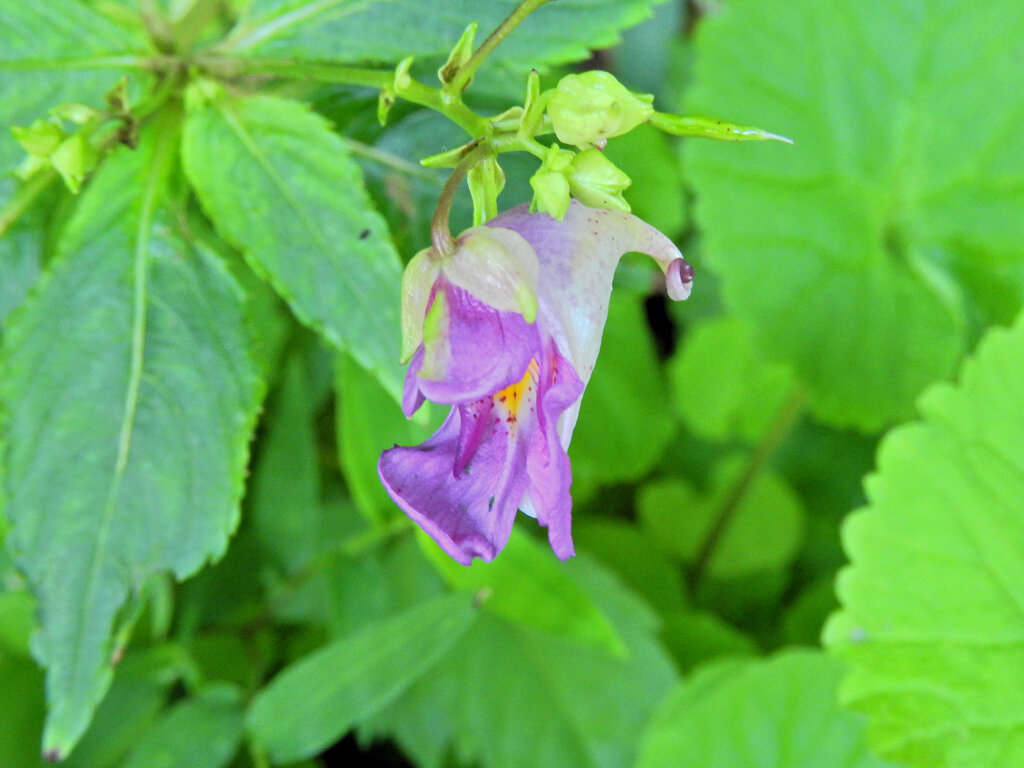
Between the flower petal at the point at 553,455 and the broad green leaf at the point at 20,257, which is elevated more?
the broad green leaf at the point at 20,257

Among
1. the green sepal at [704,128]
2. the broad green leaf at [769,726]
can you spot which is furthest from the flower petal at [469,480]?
the broad green leaf at [769,726]

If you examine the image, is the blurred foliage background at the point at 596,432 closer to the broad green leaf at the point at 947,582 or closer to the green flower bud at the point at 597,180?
the broad green leaf at the point at 947,582

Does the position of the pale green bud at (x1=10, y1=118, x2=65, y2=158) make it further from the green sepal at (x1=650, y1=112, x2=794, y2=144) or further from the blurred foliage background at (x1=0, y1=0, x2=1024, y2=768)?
the green sepal at (x1=650, y1=112, x2=794, y2=144)

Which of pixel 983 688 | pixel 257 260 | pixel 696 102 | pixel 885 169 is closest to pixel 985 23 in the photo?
pixel 885 169

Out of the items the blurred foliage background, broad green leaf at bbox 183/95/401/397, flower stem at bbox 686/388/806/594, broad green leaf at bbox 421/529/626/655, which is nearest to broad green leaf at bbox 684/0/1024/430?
the blurred foliage background

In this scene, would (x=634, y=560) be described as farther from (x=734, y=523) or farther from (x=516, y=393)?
(x=516, y=393)

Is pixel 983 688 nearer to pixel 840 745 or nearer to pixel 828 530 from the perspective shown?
pixel 840 745
